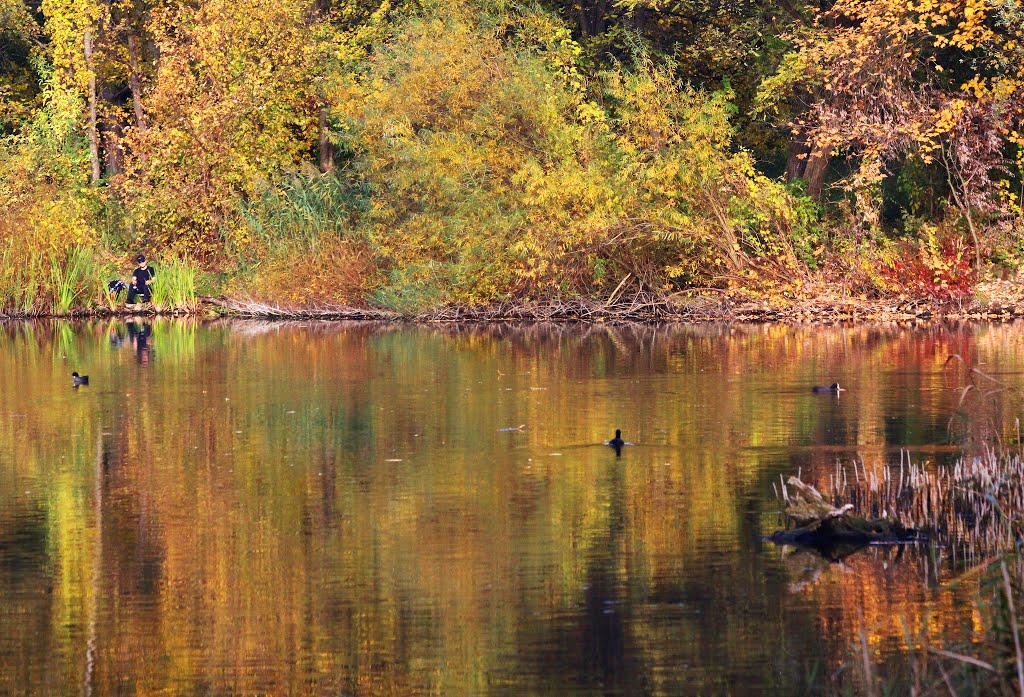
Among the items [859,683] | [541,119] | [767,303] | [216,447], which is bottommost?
[859,683]

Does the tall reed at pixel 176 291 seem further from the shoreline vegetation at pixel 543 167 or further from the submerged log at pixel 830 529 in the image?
the submerged log at pixel 830 529

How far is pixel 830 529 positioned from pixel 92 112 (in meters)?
39.1

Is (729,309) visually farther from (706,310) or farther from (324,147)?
(324,147)

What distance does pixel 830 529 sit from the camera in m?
12.1

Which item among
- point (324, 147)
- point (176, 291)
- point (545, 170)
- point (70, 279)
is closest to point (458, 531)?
point (545, 170)

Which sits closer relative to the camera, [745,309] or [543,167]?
[745,309]

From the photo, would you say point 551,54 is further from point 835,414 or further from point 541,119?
point 835,414

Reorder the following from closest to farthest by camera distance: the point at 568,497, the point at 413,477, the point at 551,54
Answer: the point at 568,497 → the point at 413,477 → the point at 551,54

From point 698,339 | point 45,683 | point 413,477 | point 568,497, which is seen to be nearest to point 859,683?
point 45,683

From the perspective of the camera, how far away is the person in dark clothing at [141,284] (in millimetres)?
42844

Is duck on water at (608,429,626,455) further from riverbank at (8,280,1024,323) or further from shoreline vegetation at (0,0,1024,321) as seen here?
riverbank at (8,280,1024,323)

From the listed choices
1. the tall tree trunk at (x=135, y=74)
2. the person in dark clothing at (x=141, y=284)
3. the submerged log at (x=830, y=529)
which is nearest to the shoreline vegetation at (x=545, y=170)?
the person in dark clothing at (x=141, y=284)

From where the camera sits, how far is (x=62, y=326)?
38.9 m

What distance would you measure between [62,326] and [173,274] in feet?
16.3
